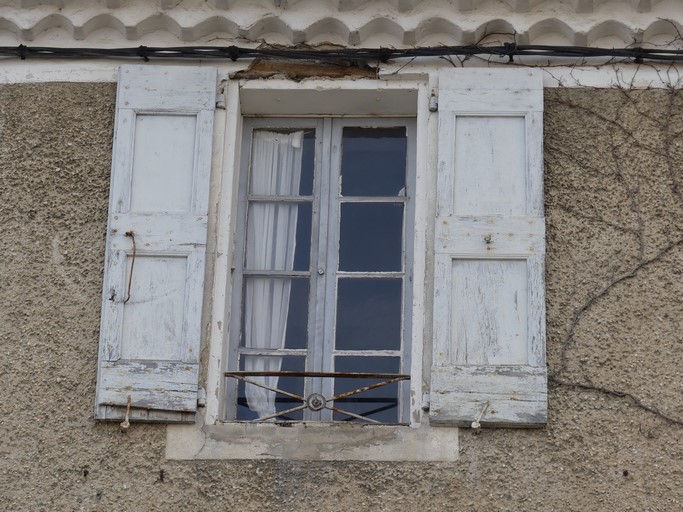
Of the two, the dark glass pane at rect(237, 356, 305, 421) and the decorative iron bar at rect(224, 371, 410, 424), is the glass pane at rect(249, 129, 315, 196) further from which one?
the decorative iron bar at rect(224, 371, 410, 424)

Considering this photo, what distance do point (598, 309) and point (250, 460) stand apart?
164 cm

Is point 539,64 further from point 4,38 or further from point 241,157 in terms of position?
point 4,38

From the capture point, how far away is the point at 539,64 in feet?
25.2

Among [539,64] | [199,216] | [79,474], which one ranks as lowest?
[79,474]

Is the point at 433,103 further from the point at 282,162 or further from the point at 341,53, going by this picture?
A: the point at 282,162

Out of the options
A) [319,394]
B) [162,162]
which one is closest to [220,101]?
[162,162]

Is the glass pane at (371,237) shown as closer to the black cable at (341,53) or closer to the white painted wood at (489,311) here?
the white painted wood at (489,311)

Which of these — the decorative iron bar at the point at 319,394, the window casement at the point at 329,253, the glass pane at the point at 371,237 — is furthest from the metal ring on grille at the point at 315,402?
the glass pane at the point at 371,237

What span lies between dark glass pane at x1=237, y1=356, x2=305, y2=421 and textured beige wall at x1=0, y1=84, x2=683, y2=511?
1.53ft

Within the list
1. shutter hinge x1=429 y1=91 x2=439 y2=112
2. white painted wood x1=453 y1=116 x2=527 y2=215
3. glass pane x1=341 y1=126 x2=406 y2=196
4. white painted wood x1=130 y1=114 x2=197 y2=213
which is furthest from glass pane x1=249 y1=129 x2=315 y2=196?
white painted wood x1=453 y1=116 x2=527 y2=215

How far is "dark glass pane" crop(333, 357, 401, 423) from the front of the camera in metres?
7.38

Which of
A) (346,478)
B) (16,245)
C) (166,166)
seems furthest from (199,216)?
(346,478)

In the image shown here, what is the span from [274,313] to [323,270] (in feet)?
0.98

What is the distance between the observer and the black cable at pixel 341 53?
7590 mm
